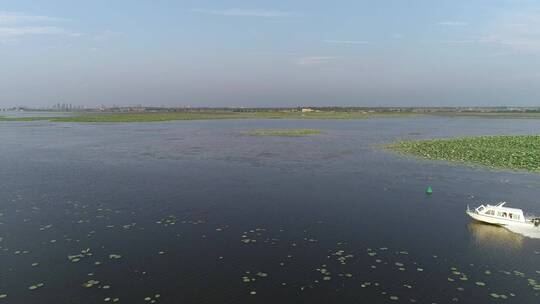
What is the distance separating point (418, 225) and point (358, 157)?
30437mm

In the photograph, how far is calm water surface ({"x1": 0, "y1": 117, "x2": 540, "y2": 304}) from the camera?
55.7 ft

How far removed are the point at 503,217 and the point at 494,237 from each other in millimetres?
2506

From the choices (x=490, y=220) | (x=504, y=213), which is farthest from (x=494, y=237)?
(x=504, y=213)

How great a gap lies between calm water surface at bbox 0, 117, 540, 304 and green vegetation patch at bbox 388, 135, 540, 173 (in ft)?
19.7

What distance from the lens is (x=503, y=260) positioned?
20.5 metres

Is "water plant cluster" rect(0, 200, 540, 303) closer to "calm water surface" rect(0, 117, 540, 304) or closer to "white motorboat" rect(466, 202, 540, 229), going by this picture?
"calm water surface" rect(0, 117, 540, 304)

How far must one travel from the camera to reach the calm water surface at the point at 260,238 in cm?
1698

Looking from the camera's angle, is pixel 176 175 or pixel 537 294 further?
pixel 176 175

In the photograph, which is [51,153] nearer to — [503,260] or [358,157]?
[358,157]

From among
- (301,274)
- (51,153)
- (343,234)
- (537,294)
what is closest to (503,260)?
(537,294)

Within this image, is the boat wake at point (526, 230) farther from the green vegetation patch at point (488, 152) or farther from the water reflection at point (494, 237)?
the green vegetation patch at point (488, 152)

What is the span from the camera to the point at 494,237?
79.5 ft

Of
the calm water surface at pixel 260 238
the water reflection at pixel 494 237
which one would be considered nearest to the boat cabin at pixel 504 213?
the water reflection at pixel 494 237

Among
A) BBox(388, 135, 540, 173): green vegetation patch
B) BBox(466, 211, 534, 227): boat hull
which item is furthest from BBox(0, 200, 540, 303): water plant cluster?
BBox(388, 135, 540, 173): green vegetation patch
